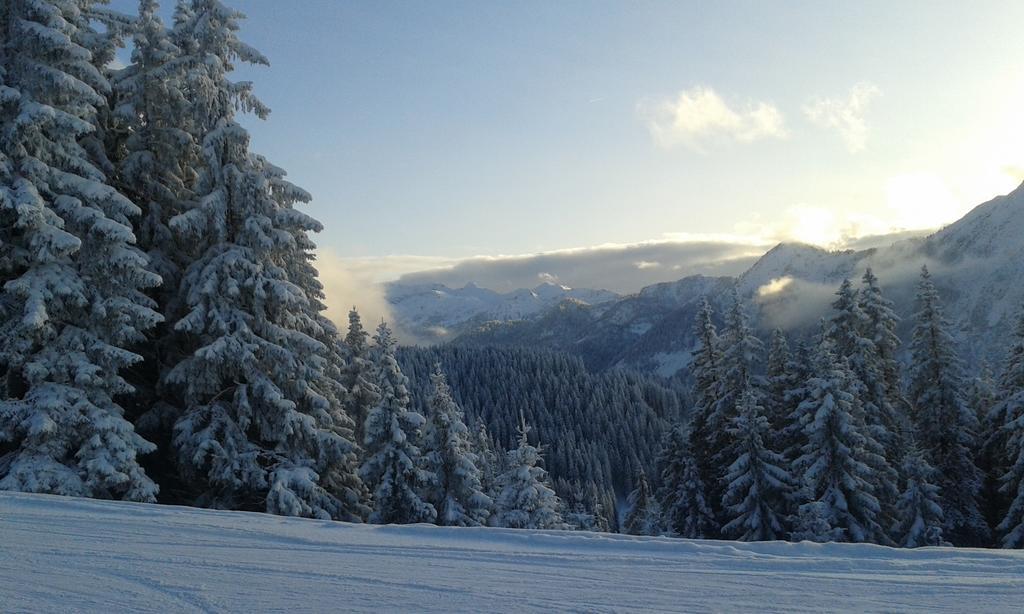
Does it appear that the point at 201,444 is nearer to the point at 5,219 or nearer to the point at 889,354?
the point at 5,219

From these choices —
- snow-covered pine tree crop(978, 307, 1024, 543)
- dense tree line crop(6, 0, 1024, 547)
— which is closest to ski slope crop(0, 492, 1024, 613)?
dense tree line crop(6, 0, 1024, 547)

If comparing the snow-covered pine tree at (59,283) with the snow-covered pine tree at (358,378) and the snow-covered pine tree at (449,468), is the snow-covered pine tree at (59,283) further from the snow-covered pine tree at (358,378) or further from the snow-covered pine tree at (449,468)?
the snow-covered pine tree at (358,378)

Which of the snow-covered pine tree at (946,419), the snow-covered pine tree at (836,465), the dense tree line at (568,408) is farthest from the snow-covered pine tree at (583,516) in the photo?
the snow-covered pine tree at (946,419)

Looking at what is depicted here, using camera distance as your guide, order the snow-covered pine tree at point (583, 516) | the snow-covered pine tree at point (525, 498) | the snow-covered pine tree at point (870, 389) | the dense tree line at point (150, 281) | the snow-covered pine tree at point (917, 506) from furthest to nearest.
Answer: the snow-covered pine tree at point (583, 516)
the snow-covered pine tree at point (525, 498)
the snow-covered pine tree at point (870, 389)
the snow-covered pine tree at point (917, 506)
the dense tree line at point (150, 281)

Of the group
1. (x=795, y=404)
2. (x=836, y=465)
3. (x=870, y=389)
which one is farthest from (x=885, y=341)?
(x=836, y=465)

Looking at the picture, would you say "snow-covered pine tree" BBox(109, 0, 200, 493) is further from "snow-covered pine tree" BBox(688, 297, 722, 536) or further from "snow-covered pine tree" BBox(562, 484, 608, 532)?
"snow-covered pine tree" BBox(562, 484, 608, 532)

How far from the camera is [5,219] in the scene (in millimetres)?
12688

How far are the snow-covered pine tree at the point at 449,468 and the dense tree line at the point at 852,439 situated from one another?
9.26m

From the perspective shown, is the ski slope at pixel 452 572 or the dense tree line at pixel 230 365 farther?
the dense tree line at pixel 230 365

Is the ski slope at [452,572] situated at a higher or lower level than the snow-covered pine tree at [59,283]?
lower

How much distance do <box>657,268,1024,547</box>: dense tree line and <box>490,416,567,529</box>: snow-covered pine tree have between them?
229 inches

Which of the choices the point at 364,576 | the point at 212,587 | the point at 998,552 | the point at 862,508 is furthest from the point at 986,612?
the point at 862,508

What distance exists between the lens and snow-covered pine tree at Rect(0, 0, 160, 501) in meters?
11.7

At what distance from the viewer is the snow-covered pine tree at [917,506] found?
21547 millimetres
